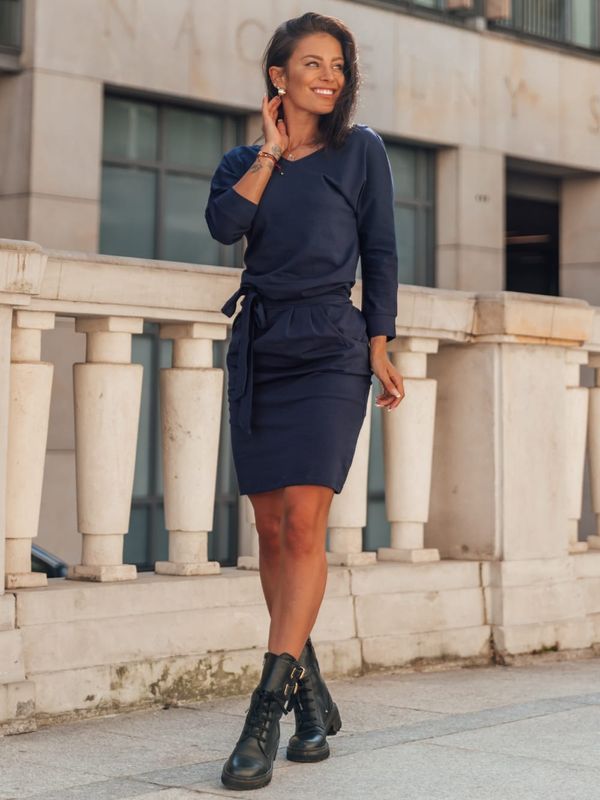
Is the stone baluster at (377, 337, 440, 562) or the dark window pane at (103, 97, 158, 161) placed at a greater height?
the dark window pane at (103, 97, 158, 161)

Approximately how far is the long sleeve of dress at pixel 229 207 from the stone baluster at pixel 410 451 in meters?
1.98

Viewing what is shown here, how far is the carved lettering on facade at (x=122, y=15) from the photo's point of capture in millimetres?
14711

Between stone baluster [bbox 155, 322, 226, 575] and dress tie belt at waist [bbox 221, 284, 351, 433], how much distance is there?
116cm

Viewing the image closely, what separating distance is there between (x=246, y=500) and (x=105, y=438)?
0.78m

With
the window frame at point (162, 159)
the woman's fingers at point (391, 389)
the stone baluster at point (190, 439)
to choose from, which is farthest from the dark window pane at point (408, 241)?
the woman's fingers at point (391, 389)

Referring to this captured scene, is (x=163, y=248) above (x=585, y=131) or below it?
below

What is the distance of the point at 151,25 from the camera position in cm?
1504

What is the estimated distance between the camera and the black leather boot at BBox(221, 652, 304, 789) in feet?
13.0

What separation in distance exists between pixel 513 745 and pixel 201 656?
4.30 ft

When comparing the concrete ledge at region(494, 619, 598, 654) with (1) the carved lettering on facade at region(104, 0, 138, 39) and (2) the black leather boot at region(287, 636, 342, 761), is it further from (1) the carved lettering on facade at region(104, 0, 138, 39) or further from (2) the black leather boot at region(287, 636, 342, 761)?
(1) the carved lettering on facade at region(104, 0, 138, 39)

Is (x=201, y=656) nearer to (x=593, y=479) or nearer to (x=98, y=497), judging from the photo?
(x=98, y=497)

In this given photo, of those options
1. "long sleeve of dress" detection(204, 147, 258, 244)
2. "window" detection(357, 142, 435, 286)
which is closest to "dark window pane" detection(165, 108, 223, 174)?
"window" detection(357, 142, 435, 286)

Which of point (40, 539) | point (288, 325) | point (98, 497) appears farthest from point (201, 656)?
point (40, 539)

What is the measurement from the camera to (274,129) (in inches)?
175
